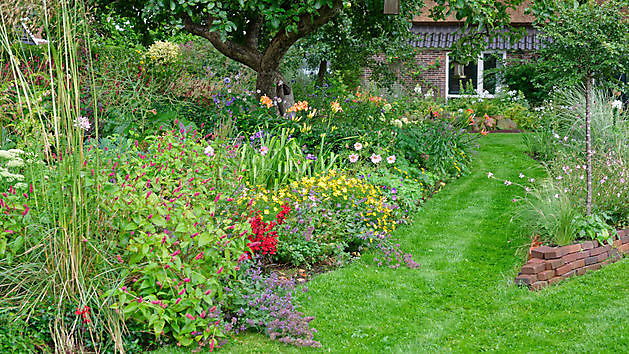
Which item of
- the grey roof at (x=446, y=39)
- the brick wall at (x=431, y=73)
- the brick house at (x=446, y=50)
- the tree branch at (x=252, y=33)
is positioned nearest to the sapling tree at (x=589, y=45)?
the tree branch at (x=252, y=33)

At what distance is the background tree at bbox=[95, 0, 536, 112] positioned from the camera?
23.7 feet

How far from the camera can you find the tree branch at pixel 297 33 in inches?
309

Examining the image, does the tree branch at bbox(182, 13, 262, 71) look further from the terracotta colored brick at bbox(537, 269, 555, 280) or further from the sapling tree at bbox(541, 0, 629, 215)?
the terracotta colored brick at bbox(537, 269, 555, 280)

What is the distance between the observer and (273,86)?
29.2 feet

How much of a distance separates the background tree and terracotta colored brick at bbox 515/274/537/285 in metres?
3.40

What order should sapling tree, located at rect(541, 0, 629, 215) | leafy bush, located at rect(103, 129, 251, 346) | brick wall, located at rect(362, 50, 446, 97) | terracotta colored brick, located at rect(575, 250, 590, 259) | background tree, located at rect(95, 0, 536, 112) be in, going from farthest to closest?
1. brick wall, located at rect(362, 50, 446, 97)
2. background tree, located at rect(95, 0, 536, 112)
3. sapling tree, located at rect(541, 0, 629, 215)
4. terracotta colored brick, located at rect(575, 250, 590, 259)
5. leafy bush, located at rect(103, 129, 251, 346)

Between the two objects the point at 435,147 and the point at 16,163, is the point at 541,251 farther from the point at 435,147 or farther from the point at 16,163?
the point at 16,163

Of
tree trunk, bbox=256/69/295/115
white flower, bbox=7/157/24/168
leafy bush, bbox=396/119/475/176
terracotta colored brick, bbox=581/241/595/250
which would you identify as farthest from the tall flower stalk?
tree trunk, bbox=256/69/295/115

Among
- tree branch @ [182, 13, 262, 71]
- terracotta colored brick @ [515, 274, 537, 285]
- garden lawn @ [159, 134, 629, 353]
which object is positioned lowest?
garden lawn @ [159, 134, 629, 353]

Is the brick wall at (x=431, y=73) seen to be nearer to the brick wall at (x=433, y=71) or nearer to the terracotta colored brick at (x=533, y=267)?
the brick wall at (x=433, y=71)

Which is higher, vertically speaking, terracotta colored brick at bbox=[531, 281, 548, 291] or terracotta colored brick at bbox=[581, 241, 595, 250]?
terracotta colored brick at bbox=[581, 241, 595, 250]

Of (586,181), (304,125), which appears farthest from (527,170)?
(304,125)

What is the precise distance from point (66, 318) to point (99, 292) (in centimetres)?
22

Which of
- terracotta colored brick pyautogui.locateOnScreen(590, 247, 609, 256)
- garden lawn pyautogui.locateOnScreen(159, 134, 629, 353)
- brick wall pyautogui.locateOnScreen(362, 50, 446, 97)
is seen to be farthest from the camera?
brick wall pyautogui.locateOnScreen(362, 50, 446, 97)
